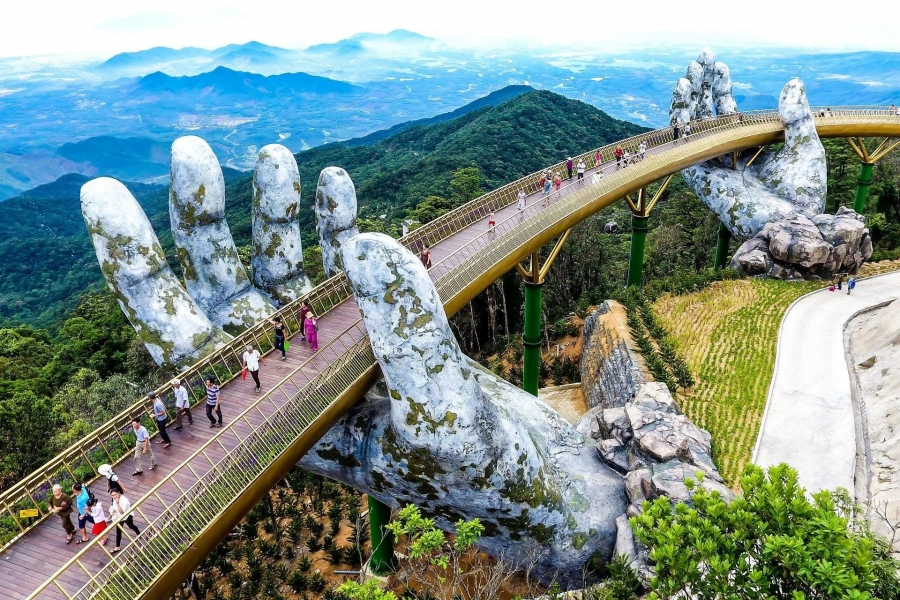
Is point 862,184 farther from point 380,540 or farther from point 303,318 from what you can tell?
point 303,318

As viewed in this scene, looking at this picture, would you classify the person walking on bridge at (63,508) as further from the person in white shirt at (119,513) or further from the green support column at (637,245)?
the green support column at (637,245)

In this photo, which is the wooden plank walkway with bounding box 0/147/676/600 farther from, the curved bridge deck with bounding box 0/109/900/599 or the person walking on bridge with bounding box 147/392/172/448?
the person walking on bridge with bounding box 147/392/172/448

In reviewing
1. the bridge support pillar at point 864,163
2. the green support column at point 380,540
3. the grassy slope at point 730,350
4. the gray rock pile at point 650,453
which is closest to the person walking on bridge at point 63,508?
the green support column at point 380,540

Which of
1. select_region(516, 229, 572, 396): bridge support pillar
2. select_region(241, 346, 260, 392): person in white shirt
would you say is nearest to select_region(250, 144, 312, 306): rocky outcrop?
select_region(241, 346, 260, 392): person in white shirt

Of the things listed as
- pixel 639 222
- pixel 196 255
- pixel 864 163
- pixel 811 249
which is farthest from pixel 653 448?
pixel 864 163

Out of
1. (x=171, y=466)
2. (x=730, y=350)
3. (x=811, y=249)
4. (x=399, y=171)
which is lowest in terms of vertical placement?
(x=399, y=171)

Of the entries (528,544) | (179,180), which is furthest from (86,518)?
(528,544)
